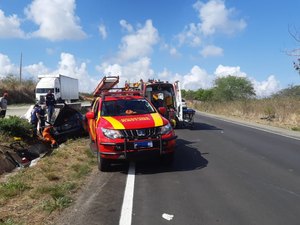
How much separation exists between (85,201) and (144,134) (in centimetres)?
268

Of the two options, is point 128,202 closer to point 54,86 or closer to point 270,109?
point 270,109

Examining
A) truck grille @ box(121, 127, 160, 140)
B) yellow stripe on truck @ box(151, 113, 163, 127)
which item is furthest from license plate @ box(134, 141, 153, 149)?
yellow stripe on truck @ box(151, 113, 163, 127)

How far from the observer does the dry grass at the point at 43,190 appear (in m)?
6.04

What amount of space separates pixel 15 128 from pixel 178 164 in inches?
316

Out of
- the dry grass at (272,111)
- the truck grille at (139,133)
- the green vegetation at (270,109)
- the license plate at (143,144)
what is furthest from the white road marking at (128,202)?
the dry grass at (272,111)

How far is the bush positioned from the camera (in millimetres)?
15062

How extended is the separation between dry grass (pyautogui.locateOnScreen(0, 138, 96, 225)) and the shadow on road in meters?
1.29

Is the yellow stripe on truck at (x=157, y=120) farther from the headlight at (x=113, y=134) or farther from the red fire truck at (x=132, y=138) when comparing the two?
the headlight at (x=113, y=134)

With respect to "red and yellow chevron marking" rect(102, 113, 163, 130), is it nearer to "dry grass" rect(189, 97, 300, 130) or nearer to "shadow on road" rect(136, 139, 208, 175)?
"shadow on road" rect(136, 139, 208, 175)

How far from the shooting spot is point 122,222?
18.5 ft

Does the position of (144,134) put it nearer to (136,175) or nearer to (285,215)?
(136,175)

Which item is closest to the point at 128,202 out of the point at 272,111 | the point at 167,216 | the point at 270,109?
the point at 167,216

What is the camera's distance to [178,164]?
993cm

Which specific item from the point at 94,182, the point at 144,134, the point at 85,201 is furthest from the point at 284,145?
the point at 85,201
